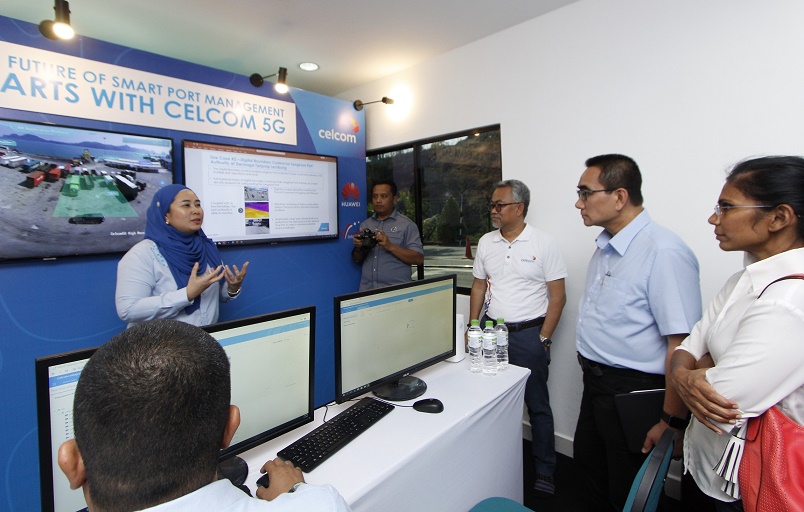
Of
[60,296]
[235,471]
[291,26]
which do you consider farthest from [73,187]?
[235,471]

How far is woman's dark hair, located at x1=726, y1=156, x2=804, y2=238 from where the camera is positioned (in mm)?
1067

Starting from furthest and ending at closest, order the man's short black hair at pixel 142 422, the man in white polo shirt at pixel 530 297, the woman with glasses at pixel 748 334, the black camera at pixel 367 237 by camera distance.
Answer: the black camera at pixel 367 237 < the man in white polo shirt at pixel 530 297 < the woman with glasses at pixel 748 334 < the man's short black hair at pixel 142 422

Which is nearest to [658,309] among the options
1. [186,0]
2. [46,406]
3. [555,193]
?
[555,193]

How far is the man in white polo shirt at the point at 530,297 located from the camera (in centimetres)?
243

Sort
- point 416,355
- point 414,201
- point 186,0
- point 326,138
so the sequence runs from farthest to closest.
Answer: point 414,201
point 326,138
point 186,0
point 416,355

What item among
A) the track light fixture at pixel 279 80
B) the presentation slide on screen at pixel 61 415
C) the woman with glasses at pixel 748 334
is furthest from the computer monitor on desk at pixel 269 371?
the track light fixture at pixel 279 80

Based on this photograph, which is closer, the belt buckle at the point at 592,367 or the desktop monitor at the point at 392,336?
the desktop monitor at the point at 392,336

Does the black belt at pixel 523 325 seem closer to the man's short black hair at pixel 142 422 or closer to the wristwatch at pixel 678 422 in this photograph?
the wristwatch at pixel 678 422

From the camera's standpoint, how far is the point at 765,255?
116cm

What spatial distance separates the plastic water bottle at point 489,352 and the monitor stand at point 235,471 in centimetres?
110

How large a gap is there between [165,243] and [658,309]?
2.26 metres

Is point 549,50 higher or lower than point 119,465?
higher

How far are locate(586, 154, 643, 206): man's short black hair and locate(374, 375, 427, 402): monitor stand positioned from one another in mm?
1199

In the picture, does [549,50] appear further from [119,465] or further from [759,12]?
[119,465]
